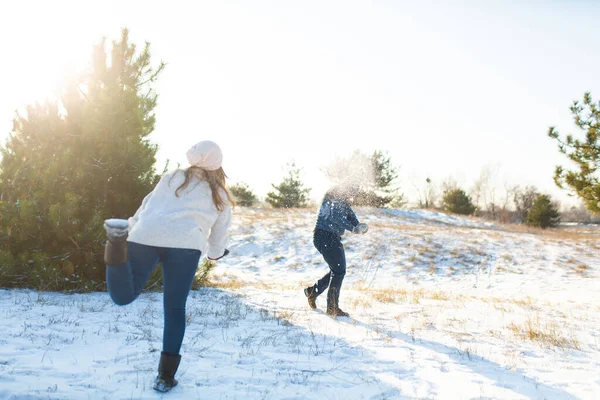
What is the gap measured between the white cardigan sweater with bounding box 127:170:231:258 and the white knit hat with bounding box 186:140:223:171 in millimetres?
119

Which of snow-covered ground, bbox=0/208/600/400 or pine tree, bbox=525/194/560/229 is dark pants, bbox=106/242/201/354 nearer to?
snow-covered ground, bbox=0/208/600/400

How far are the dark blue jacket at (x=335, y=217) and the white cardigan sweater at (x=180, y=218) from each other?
2.70 meters

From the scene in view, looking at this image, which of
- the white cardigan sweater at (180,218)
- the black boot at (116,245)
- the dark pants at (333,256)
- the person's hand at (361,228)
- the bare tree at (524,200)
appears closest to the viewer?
the black boot at (116,245)

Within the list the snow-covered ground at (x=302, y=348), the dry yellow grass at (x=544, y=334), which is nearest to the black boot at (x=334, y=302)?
the snow-covered ground at (x=302, y=348)

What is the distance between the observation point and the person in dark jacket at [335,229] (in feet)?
19.0

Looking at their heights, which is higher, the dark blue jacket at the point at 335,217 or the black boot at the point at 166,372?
the dark blue jacket at the point at 335,217

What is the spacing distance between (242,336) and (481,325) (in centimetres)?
312

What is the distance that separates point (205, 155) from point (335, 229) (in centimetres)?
300

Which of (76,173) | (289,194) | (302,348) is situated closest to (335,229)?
(302,348)

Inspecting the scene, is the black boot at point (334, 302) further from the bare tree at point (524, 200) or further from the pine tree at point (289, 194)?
the bare tree at point (524, 200)

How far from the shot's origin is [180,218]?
9.73 feet

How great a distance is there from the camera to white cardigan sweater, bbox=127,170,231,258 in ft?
9.46

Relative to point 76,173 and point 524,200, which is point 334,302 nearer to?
point 76,173

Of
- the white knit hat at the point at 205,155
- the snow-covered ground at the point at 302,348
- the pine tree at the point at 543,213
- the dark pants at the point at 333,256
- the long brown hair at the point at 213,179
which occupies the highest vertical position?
the pine tree at the point at 543,213
